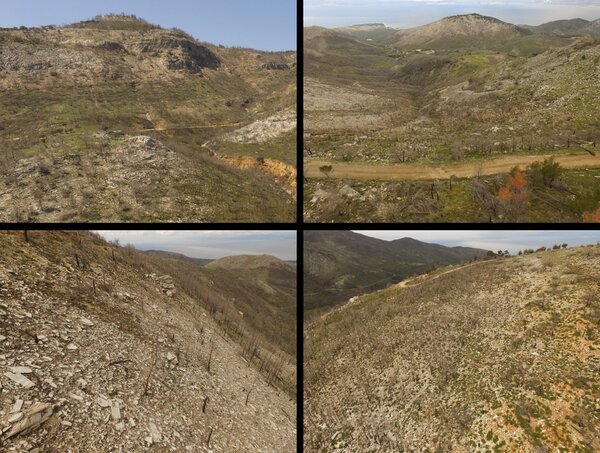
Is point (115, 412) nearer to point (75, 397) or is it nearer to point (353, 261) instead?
point (75, 397)

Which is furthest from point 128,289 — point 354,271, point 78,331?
point 354,271

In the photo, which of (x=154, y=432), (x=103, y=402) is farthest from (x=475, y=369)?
(x=103, y=402)

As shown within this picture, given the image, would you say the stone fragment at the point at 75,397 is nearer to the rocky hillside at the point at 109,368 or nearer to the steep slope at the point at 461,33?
the rocky hillside at the point at 109,368

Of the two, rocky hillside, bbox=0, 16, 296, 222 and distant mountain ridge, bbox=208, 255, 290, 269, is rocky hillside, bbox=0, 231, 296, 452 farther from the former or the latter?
distant mountain ridge, bbox=208, 255, 290, 269

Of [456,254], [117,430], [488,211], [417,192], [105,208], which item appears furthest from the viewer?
[456,254]

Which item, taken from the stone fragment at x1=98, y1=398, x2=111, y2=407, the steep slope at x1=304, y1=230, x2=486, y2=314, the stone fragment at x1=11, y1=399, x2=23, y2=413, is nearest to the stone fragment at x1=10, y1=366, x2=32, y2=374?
the stone fragment at x1=11, y1=399, x2=23, y2=413

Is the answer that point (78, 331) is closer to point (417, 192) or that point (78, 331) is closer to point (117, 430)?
point (117, 430)

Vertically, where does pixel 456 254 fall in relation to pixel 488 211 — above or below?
below
